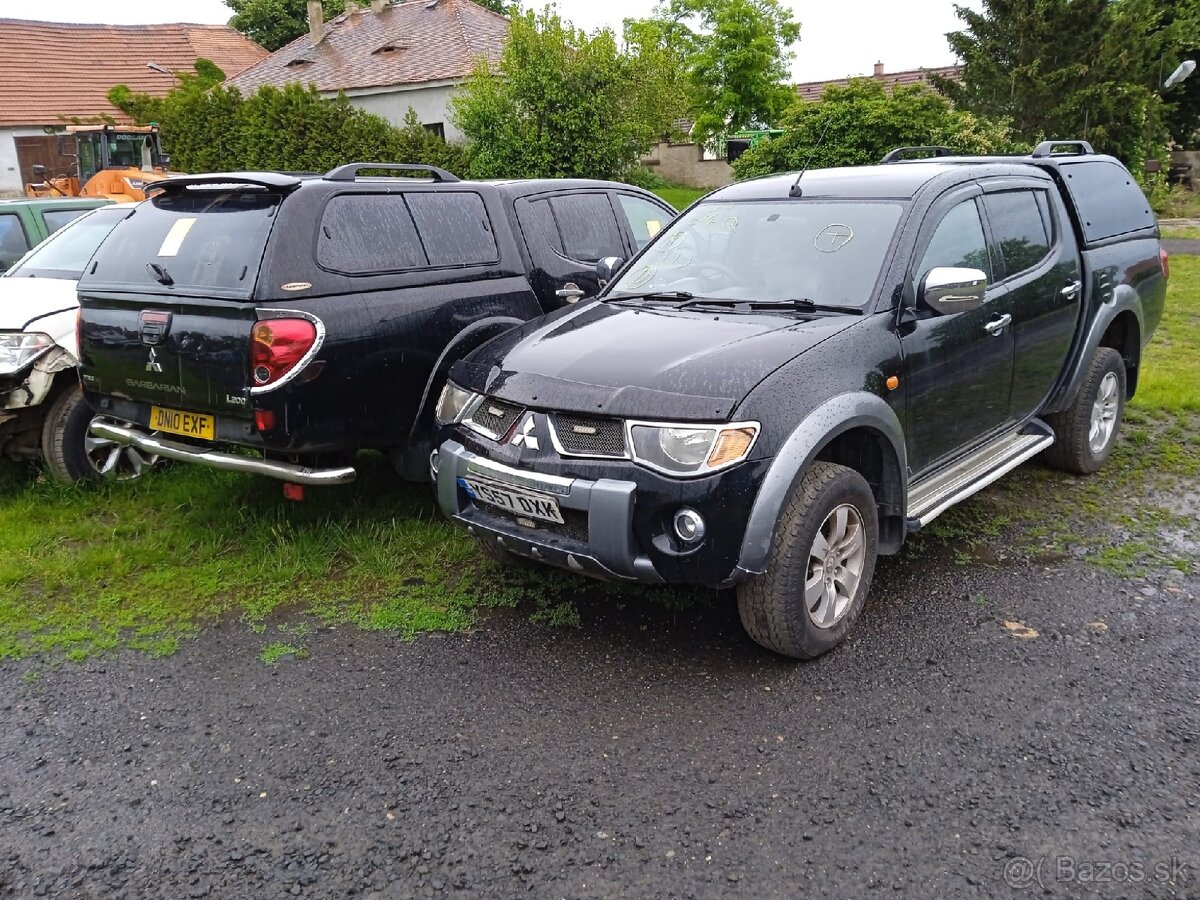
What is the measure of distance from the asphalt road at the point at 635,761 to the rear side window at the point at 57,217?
5.48 metres

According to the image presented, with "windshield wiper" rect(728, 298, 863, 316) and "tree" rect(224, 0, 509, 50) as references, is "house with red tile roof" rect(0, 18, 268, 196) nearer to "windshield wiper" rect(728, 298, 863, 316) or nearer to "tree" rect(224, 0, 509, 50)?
"tree" rect(224, 0, 509, 50)

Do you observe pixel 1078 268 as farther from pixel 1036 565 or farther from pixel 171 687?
pixel 171 687

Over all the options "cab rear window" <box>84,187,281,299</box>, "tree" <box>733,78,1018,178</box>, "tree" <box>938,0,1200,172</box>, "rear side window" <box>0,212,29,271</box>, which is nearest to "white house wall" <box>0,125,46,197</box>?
"tree" <box>733,78,1018,178</box>

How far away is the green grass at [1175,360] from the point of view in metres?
7.45

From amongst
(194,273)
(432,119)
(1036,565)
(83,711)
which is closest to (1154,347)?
(1036,565)

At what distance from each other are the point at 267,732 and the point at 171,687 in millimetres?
625

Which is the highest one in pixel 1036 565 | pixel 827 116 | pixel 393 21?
pixel 393 21

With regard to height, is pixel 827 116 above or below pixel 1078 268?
above

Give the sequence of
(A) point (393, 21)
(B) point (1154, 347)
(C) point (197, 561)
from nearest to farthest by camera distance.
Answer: (C) point (197, 561) → (B) point (1154, 347) → (A) point (393, 21)

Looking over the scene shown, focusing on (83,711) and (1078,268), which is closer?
(83,711)

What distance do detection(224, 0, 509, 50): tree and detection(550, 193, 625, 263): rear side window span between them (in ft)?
168

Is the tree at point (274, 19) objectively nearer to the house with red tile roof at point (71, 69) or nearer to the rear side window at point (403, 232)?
the house with red tile roof at point (71, 69)

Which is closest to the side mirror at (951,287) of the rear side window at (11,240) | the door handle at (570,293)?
the door handle at (570,293)

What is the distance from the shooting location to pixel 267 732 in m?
3.56
